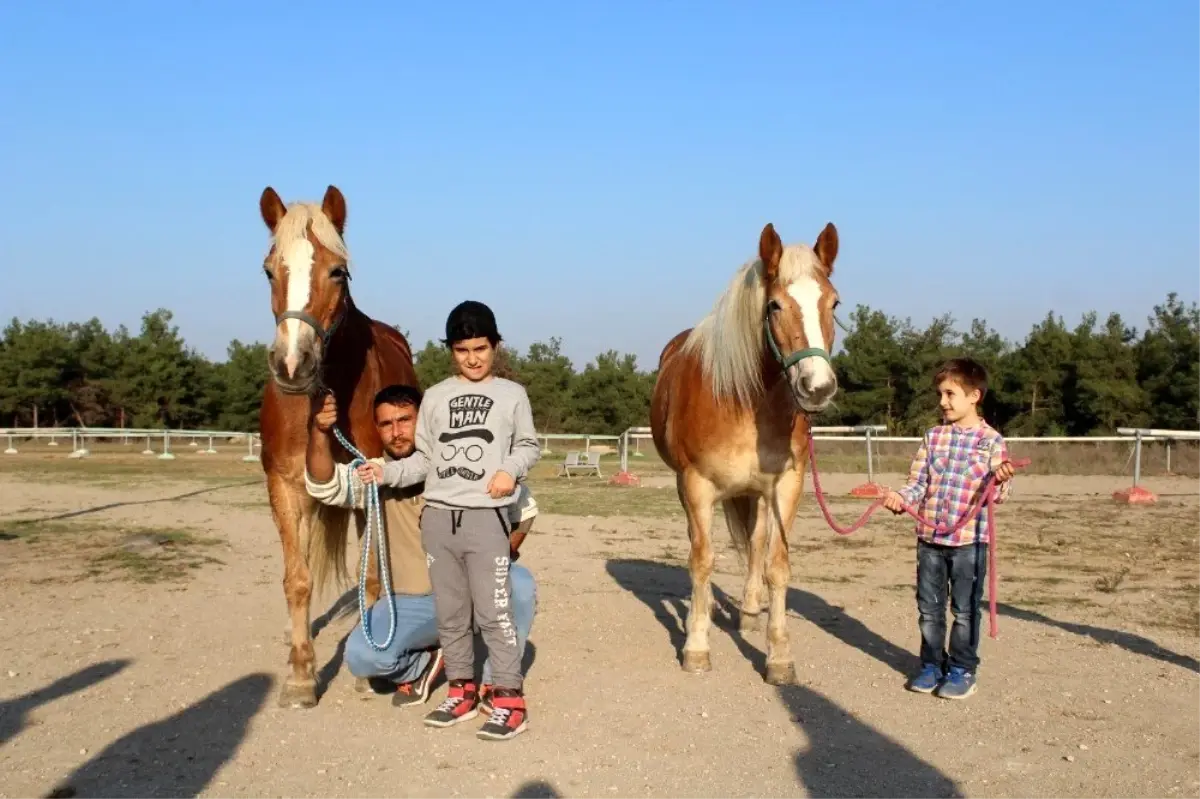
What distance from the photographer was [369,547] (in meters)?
4.66

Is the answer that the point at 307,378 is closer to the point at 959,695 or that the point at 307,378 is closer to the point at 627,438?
the point at 959,695

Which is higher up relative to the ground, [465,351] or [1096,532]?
[465,351]

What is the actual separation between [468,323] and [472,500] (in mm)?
734

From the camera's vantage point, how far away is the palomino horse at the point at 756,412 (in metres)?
4.61

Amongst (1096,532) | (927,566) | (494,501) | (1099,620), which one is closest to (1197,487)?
(1096,532)

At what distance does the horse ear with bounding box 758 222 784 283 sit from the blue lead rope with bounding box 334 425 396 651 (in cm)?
211

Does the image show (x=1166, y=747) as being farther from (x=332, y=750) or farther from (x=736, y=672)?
(x=332, y=750)

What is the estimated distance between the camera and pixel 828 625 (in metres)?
6.40

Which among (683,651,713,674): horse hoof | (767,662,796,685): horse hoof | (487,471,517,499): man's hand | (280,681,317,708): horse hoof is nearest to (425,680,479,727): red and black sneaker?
(280,681,317,708): horse hoof

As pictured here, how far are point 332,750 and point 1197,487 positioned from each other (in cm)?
1820

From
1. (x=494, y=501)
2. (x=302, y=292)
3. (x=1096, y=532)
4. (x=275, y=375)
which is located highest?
(x=302, y=292)

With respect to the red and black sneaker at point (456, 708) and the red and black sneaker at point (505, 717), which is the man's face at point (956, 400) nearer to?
the red and black sneaker at point (505, 717)

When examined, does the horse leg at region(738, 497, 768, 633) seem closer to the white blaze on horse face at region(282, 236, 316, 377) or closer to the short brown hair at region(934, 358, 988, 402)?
the short brown hair at region(934, 358, 988, 402)

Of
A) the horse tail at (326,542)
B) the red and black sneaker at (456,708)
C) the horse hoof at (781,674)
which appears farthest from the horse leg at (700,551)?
the horse tail at (326,542)
